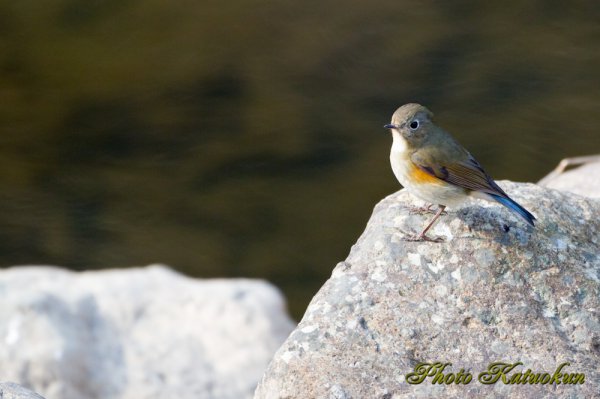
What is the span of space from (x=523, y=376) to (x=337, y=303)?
801mm

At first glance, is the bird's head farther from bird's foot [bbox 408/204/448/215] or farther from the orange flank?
bird's foot [bbox 408/204/448/215]

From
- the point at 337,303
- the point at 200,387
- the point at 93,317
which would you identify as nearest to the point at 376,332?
the point at 337,303

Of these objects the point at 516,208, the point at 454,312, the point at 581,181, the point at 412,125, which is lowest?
the point at 581,181

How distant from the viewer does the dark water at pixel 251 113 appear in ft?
31.3

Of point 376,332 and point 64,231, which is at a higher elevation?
point 376,332

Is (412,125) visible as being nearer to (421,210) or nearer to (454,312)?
(421,210)

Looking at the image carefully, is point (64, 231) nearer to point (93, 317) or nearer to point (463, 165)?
point (93, 317)

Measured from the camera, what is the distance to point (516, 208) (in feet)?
13.4

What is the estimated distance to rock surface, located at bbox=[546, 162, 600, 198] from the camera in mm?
5691

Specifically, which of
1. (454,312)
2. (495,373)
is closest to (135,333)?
(454,312)

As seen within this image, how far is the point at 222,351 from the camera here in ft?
21.3

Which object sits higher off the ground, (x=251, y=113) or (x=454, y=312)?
(x=454, y=312)

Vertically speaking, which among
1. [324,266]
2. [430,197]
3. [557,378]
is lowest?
[324,266]

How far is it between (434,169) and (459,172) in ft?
0.44
